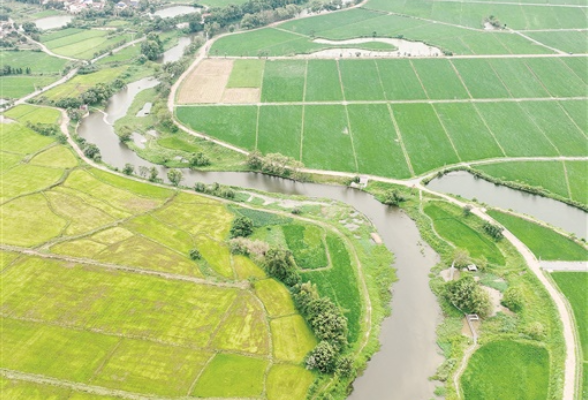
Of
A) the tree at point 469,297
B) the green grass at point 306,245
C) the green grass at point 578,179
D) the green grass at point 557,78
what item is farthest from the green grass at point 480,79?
the tree at point 469,297

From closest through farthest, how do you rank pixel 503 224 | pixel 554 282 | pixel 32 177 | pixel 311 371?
pixel 311 371, pixel 554 282, pixel 503 224, pixel 32 177

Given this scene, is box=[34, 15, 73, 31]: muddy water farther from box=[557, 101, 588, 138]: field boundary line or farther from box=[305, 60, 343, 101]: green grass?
box=[557, 101, 588, 138]: field boundary line

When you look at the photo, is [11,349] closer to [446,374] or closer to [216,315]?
[216,315]

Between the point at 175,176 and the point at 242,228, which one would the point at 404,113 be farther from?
the point at 175,176

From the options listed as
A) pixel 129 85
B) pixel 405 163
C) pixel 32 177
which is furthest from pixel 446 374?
pixel 129 85

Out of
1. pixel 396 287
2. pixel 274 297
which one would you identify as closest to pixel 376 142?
pixel 396 287

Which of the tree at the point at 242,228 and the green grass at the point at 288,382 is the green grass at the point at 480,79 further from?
the green grass at the point at 288,382
